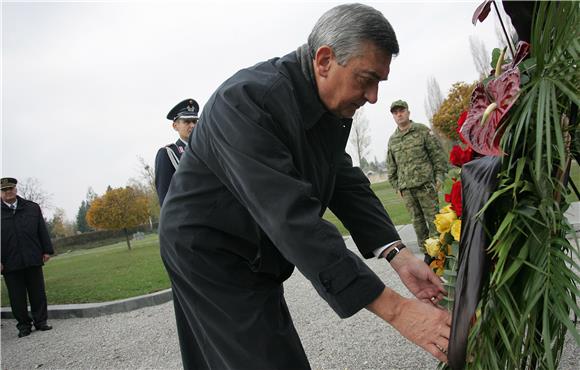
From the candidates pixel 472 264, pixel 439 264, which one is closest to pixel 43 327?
pixel 439 264

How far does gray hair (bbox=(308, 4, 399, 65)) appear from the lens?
5.16 ft

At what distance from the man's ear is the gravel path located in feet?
7.35

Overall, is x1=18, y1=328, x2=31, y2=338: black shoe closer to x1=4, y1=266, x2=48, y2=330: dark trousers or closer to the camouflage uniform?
x1=4, y1=266, x2=48, y2=330: dark trousers

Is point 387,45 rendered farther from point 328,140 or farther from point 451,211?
point 451,211

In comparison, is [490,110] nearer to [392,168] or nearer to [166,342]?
[166,342]

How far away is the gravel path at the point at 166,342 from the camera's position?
3.57 meters

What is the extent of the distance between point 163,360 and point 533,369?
3653 millimetres

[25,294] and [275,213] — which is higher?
[275,213]

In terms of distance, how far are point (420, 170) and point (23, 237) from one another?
212 inches

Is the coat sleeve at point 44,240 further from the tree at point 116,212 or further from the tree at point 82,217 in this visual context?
the tree at point 82,217

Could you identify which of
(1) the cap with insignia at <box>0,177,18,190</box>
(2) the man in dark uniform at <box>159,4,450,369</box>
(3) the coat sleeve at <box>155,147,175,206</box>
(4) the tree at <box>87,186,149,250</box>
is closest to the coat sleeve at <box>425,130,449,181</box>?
(3) the coat sleeve at <box>155,147,175,206</box>

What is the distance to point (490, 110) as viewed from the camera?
55.8 inches

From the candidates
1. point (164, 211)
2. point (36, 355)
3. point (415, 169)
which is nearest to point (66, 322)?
point (36, 355)

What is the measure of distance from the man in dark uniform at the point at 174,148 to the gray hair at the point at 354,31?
11.3ft
